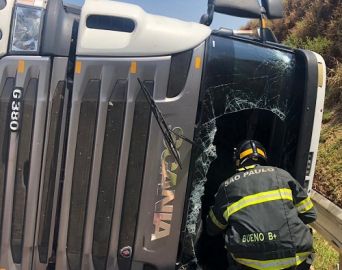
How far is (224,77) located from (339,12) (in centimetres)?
684

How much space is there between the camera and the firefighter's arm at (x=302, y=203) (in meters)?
3.36

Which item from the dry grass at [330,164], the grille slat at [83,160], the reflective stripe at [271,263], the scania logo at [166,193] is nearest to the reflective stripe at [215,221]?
the reflective stripe at [271,263]

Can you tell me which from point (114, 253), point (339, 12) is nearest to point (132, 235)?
point (114, 253)

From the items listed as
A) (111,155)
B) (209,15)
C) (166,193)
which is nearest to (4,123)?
(111,155)

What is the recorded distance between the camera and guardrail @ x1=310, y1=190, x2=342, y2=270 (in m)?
4.20

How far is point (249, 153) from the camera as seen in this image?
10.7ft

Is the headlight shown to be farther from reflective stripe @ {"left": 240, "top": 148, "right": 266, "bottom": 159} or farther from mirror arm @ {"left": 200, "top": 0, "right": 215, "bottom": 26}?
reflective stripe @ {"left": 240, "top": 148, "right": 266, "bottom": 159}

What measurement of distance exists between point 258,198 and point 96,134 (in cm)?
129

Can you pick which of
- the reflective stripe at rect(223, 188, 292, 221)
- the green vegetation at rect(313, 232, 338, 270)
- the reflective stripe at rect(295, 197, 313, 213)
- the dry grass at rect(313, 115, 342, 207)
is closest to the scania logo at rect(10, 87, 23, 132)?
the reflective stripe at rect(223, 188, 292, 221)

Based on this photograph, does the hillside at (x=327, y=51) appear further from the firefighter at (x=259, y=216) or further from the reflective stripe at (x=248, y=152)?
the reflective stripe at (x=248, y=152)

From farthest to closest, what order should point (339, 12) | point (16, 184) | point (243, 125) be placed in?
point (339, 12) → point (243, 125) → point (16, 184)

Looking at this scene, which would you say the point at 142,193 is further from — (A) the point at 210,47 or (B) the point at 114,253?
(A) the point at 210,47

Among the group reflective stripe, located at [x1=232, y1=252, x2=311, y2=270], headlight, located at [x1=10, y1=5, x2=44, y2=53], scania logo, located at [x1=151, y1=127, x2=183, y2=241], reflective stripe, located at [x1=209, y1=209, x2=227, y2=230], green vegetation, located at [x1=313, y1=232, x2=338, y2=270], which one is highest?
headlight, located at [x1=10, y1=5, x2=44, y2=53]

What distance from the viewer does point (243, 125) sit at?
11.4 feet
